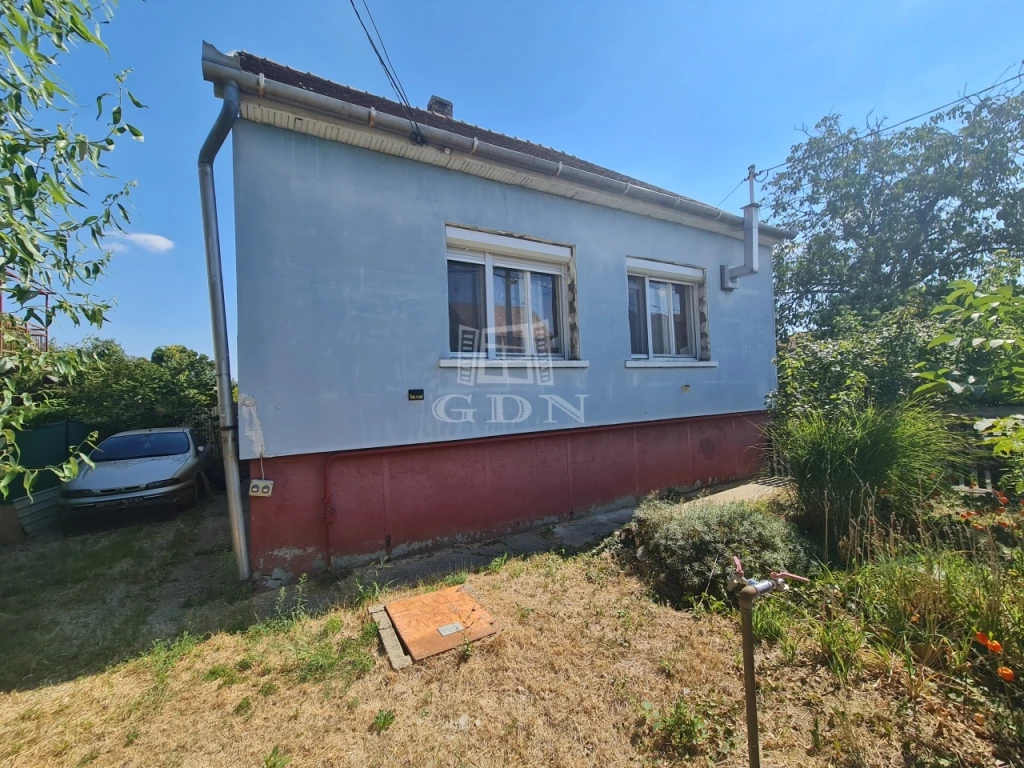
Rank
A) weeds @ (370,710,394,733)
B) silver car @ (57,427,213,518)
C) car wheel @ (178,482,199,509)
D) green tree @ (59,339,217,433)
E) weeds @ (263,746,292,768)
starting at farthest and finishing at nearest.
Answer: green tree @ (59,339,217,433) → car wheel @ (178,482,199,509) → silver car @ (57,427,213,518) → weeds @ (370,710,394,733) → weeds @ (263,746,292,768)

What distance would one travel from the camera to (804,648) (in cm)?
267

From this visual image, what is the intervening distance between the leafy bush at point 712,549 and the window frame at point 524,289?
260 centimetres

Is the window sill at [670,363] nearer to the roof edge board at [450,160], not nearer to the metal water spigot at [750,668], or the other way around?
the roof edge board at [450,160]

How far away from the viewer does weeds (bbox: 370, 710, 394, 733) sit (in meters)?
2.26

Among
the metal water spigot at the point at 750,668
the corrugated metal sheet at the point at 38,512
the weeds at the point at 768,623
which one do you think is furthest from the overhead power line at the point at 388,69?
the corrugated metal sheet at the point at 38,512

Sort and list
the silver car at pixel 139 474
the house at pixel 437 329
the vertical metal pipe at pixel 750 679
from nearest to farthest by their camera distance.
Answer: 1. the vertical metal pipe at pixel 750 679
2. the house at pixel 437 329
3. the silver car at pixel 139 474

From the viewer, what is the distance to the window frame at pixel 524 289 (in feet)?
16.9

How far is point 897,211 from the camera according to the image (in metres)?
12.4

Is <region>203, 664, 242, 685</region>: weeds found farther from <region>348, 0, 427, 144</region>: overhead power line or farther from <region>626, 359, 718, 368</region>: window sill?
<region>626, 359, 718, 368</region>: window sill

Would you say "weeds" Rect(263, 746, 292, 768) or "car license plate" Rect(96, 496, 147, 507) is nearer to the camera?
"weeds" Rect(263, 746, 292, 768)

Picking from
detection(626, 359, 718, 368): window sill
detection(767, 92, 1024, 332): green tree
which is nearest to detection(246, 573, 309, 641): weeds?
detection(626, 359, 718, 368): window sill

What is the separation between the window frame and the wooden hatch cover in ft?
8.23

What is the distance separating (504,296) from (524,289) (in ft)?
1.02

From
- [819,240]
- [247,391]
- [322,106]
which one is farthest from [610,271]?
[819,240]
